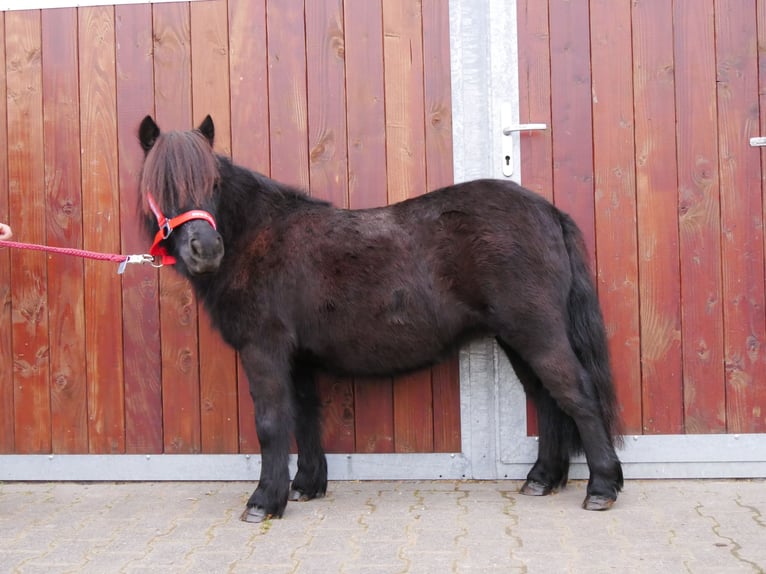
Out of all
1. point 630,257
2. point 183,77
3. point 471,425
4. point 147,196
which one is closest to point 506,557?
point 471,425

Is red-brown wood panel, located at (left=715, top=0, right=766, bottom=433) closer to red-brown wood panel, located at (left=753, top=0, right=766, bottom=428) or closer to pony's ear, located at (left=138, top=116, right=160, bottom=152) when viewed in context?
red-brown wood panel, located at (left=753, top=0, right=766, bottom=428)

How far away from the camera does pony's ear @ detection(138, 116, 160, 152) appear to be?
3.63m

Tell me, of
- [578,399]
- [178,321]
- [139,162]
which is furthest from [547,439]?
[139,162]

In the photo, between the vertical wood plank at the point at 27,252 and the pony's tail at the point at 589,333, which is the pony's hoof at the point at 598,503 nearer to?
the pony's tail at the point at 589,333

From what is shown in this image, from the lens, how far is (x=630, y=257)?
167 inches

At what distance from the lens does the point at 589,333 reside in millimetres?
3850

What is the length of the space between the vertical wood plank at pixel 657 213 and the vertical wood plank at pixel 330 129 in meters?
1.70

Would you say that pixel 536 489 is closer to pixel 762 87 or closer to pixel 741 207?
pixel 741 207

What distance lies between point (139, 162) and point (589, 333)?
2.80 meters

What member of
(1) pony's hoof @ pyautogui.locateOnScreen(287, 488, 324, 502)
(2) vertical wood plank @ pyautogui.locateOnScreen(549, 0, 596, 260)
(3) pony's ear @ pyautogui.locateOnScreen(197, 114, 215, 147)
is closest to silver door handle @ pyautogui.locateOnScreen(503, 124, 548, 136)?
(2) vertical wood plank @ pyautogui.locateOnScreen(549, 0, 596, 260)

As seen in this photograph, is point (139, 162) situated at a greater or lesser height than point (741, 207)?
greater

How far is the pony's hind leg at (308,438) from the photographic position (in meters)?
4.02

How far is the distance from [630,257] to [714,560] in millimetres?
1817

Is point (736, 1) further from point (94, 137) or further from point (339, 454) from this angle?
point (94, 137)
